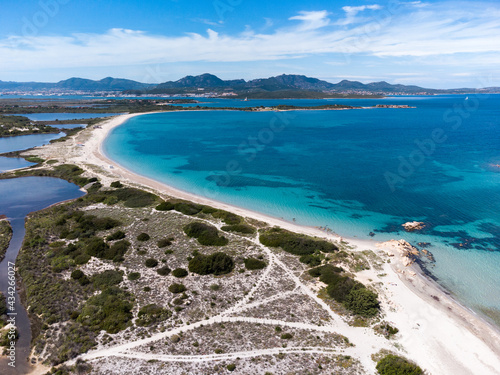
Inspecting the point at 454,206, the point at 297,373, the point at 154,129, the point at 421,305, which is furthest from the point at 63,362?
the point at 154,129

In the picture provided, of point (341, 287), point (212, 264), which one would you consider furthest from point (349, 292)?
point (212, 264)

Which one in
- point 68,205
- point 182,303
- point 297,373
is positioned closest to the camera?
point 297,373

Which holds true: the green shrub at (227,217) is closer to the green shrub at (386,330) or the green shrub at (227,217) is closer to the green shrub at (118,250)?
the green shrub at (118,250)

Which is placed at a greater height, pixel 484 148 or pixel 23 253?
pixel 484 148

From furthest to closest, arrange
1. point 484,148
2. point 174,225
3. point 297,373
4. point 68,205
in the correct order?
point 484,148, point 68,205, point 174,225, point 297,373

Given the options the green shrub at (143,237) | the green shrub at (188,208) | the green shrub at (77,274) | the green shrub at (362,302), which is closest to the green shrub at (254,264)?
the green shrub at (362,302)

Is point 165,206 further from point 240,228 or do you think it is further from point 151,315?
point 151,315

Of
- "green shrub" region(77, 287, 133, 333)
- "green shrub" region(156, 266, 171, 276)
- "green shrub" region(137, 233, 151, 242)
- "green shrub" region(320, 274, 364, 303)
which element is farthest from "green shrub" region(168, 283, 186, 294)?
"green shrub" region(320, 274, 364, 303)

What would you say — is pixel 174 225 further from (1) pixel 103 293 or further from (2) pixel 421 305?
(2) pixel 421 305
